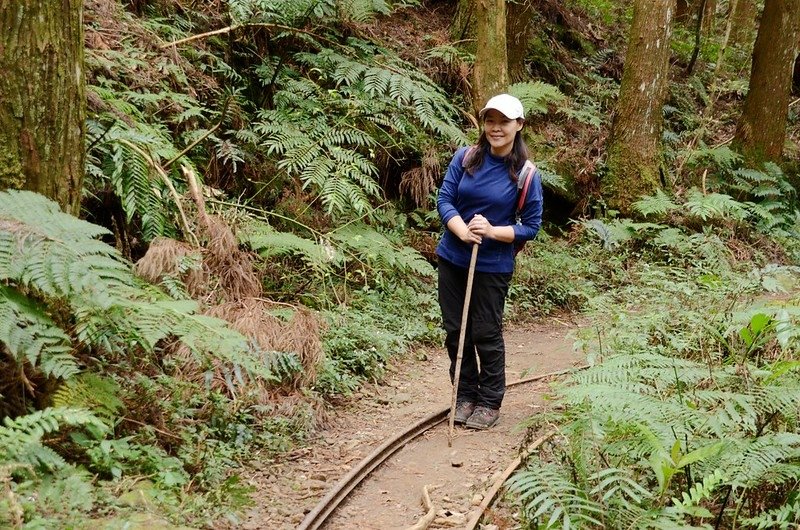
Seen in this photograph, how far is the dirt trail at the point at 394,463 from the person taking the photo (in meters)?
4.21

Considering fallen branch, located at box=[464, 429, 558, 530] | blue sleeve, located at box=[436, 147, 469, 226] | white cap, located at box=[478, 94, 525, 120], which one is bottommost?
fallen branch, located at box=[464, 429, 558, 530]

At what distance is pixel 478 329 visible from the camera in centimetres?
535

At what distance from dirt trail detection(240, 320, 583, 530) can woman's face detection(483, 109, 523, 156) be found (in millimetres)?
2066

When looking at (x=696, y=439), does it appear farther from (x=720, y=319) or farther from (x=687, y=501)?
(x=720, y=319)

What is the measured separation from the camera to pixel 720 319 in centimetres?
512

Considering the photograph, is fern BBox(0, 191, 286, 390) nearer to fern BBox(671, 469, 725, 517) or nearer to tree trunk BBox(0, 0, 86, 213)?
tree trunk BBox(0, 0, 86, 213)

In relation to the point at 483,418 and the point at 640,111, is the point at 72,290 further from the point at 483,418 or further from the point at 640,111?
the point at 640,111

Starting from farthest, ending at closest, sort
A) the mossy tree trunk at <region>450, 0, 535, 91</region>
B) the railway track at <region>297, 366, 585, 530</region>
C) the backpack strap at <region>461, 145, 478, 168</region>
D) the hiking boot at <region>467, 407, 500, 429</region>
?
the mossy tree trunk at <region>450, 0, 535, 91</region> < the hiking boot at <region>467, 407, 500, 429</region> < the backpack strap at <region>461, 145, 478, 168</region> < the railway track at <region>297, 366, 585, 530</region>

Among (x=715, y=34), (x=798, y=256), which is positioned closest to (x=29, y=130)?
(x=798, y=256)

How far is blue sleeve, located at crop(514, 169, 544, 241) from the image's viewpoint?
17.0 feet

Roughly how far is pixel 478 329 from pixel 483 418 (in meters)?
0.72

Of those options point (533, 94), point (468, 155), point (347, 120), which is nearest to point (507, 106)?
point (468, 155)

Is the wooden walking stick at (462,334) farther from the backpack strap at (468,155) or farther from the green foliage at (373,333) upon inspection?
the green foliage at (373,333)

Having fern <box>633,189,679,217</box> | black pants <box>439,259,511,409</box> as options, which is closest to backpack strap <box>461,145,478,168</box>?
black pants <box>439,259,511,409</box>
